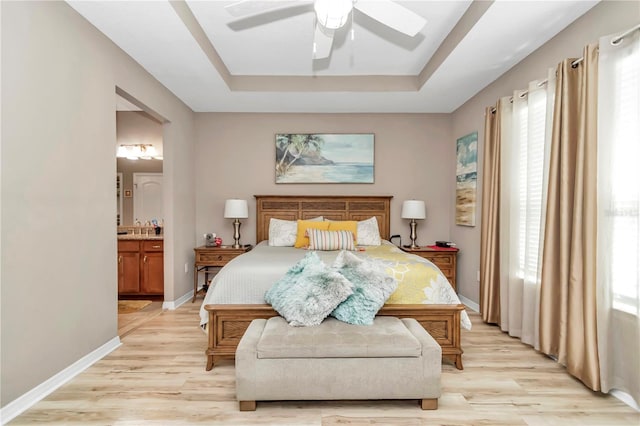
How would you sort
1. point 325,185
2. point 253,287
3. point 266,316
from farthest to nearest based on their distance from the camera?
point 325,185 < point 253,287 < point 266,316

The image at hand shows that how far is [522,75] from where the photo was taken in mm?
3352

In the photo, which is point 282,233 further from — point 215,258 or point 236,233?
point 215,258

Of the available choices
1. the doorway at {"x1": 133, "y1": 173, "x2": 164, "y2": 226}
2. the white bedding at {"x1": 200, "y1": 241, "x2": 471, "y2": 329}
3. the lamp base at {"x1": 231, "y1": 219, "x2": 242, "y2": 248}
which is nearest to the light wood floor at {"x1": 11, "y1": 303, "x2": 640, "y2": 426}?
the white bedding at {"x1": 200, "y1": 241, "x2": 471, "y2": 329}

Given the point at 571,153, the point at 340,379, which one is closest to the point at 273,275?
the point at 340,379

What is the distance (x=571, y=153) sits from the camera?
256 cm

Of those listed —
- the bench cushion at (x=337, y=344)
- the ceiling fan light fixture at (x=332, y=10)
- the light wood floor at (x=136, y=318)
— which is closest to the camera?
the ceiling fan light fixture at (x=332, y=10)

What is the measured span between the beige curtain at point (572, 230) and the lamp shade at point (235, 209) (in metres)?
3.47

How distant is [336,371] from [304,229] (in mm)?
2438

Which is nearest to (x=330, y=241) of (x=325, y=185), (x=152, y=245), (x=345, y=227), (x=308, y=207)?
(x=345, y=227)

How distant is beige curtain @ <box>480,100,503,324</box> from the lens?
361 centimetres

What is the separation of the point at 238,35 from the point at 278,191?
7.70ft

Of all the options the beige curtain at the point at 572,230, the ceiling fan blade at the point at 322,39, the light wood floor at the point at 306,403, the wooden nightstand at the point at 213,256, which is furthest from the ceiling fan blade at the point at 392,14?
the wooden nightstand at the point at 213,256

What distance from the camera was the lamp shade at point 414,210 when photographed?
4.80 meters

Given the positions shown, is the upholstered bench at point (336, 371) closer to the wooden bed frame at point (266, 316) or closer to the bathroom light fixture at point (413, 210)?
the wooden bed frame at point (266, 316)
